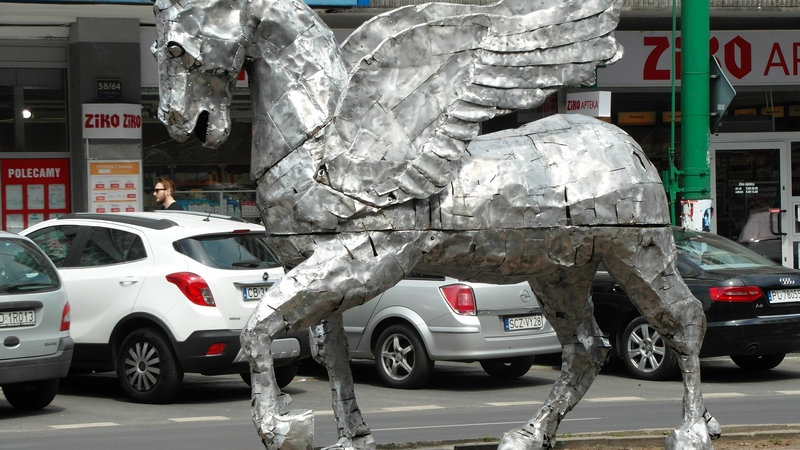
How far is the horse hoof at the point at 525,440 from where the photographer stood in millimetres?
6078

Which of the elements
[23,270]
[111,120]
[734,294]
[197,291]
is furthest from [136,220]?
[734,294]

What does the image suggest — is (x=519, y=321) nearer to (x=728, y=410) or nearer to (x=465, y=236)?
(x=728, y=410)

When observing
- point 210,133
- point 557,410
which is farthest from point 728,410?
point 210,133

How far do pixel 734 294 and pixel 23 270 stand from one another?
270 inches

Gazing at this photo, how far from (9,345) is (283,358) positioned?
8.13ft

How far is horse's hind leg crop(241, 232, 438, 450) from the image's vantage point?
486cm

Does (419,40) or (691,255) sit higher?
(419,40)

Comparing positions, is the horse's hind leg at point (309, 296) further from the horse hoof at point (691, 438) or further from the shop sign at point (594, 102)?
the shop sign at point (594, 102)

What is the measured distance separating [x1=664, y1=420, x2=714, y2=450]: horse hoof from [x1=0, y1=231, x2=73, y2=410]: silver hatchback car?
→ 6118 millimetres

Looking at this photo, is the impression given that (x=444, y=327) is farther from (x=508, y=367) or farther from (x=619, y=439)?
(x=619, y=439)

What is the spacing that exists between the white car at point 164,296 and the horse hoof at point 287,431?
6135mm

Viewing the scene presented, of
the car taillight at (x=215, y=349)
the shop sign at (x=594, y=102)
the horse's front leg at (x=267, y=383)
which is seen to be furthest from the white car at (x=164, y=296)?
the horse's front leg at (x=267, y=383)

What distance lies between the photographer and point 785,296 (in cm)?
1247

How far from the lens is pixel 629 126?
19.9m
